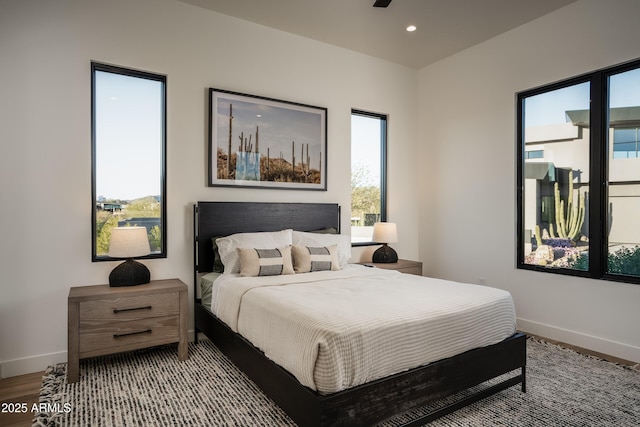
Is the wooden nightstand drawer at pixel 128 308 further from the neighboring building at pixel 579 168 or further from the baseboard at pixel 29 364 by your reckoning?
the neighboring building at pixel 579 168

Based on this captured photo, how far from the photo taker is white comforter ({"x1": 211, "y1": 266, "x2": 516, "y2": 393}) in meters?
1.81

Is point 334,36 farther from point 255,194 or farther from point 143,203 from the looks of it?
point 143,203

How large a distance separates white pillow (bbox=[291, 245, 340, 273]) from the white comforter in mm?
397

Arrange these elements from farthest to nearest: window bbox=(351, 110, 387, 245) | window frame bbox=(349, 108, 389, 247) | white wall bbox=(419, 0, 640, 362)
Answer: window frame bbox=(349, 108, 389, 247) → window bbox=(351, 110, 387, 245) → white wall bbox=(419, 0, 640, 362)

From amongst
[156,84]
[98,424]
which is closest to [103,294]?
[98,424]

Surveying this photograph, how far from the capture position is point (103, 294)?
274cm

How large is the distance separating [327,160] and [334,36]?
1.34m

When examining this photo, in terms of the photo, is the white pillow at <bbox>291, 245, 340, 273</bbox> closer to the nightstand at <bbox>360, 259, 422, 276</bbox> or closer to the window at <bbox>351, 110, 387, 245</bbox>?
the nightstand at <bbox>360, 259, 422, 276</bbox>

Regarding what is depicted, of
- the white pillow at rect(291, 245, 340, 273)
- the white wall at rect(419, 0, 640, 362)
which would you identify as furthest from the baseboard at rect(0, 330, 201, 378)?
the white wall at rect(419, 0, 640, 362)

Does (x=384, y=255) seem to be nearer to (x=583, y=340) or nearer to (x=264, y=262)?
(x=264, y=262)

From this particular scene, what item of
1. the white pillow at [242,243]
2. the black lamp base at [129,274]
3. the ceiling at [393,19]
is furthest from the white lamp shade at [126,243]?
the ceiling at [393,19]

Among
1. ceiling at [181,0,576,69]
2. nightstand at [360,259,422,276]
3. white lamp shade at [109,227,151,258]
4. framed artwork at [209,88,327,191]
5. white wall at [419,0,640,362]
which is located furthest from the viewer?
nightstand at [360,259,422,276]

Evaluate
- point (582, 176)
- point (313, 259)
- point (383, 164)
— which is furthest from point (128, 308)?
point (582, 176)

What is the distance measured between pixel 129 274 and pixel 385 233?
2.66 meters
